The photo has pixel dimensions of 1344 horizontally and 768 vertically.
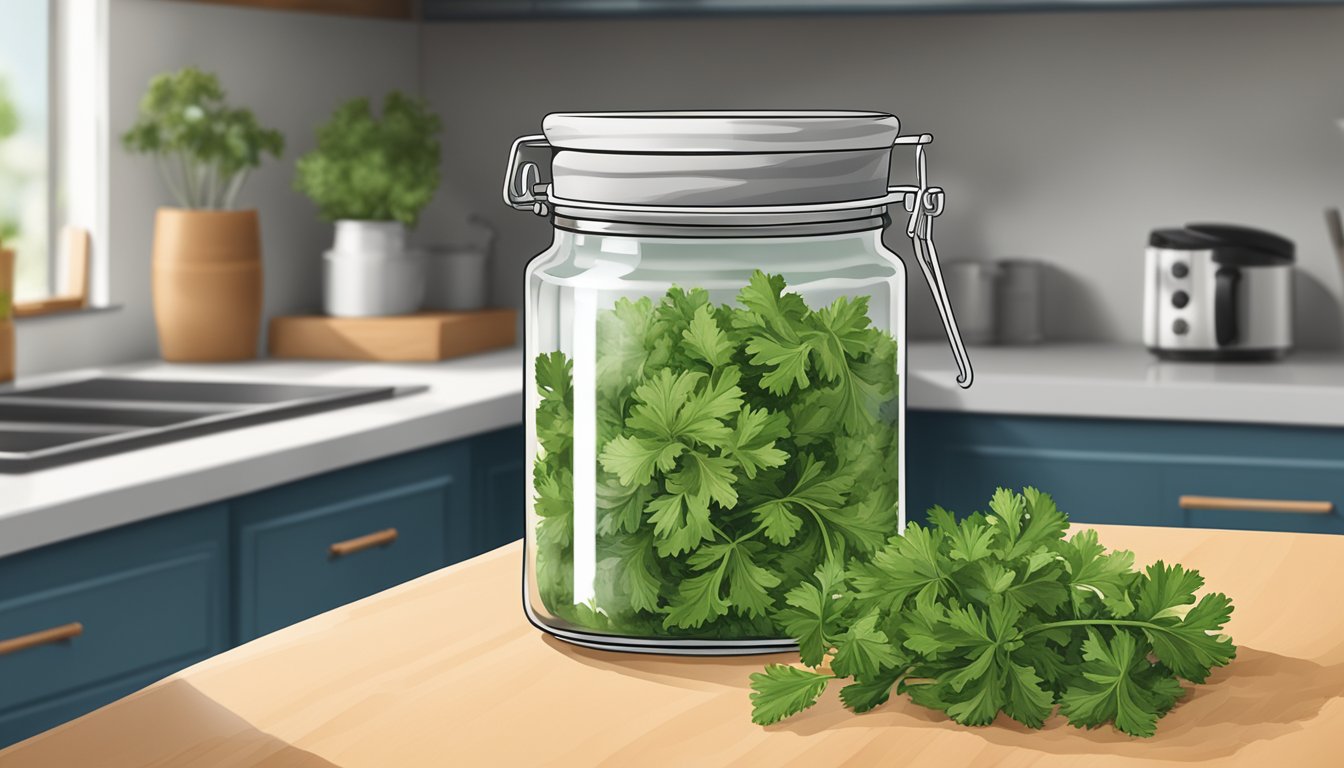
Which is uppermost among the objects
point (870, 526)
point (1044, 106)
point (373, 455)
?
point (1044, 106)

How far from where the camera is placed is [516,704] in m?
0.68

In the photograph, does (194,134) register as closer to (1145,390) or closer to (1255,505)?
(1145,390)

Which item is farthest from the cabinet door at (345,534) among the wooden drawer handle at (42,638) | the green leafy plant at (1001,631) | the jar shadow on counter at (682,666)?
the green leafy plant at (1001,631)

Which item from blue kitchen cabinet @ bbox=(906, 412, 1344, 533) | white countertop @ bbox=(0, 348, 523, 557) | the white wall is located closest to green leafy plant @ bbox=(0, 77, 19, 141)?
the white wall

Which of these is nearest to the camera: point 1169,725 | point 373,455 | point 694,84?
A: point 1169,725

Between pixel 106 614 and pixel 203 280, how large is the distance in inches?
40.9

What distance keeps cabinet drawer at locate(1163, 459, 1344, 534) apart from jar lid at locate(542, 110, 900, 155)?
1.81 meters

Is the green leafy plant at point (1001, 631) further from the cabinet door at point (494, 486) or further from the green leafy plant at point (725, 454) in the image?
the cabinet door at point (494, 486)

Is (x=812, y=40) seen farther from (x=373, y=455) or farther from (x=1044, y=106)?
(x=373, y=455)

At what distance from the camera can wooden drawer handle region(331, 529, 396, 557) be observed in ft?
7.01

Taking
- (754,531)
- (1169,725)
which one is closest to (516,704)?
(754,531)

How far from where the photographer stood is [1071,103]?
3.11m

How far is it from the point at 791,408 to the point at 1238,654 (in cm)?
24

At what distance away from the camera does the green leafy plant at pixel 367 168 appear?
289 centimetres
